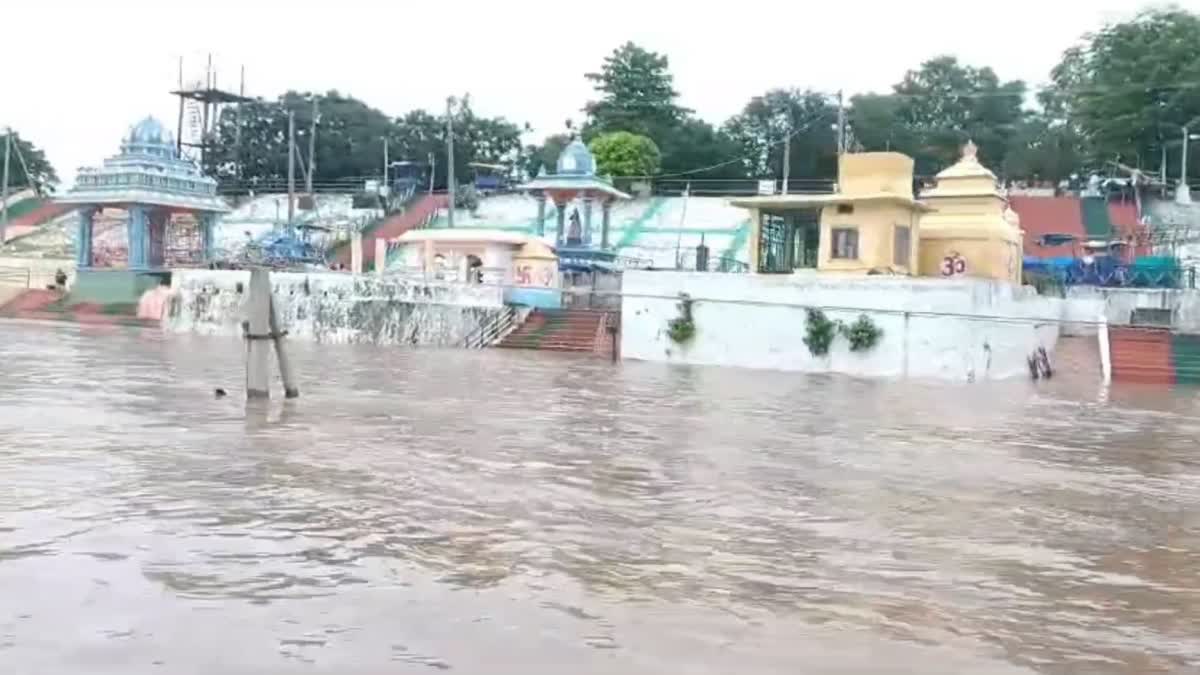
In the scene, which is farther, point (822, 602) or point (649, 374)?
point (649, 374)

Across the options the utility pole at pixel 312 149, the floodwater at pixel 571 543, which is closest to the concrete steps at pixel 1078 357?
the floodwater at pixel 571 543

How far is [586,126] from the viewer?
206ft

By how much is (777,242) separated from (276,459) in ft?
67.6

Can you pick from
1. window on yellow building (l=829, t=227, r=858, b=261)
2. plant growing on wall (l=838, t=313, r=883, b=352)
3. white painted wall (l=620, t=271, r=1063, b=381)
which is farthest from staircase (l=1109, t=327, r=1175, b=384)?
window on yellow building (l=829, t=227, r=858, b=261)

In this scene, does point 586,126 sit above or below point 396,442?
above

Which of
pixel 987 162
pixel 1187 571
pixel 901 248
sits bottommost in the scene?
pixel 1187 571

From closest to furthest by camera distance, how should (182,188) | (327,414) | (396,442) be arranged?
(396,442) → (327,414) → (182,188)

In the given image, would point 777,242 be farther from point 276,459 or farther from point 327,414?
point 276,459

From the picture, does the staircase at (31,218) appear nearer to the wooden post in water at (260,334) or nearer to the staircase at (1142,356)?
the staircase at (1142,356)

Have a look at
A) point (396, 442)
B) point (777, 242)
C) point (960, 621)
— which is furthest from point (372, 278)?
point (960, 621)

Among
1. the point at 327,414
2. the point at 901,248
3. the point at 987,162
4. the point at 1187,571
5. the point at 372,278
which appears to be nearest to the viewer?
the point at 1187,571

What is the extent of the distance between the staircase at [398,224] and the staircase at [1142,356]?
2794cm

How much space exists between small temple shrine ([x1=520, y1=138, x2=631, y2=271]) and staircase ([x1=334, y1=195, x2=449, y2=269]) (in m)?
8.39

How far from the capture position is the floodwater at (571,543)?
4.40 meters
